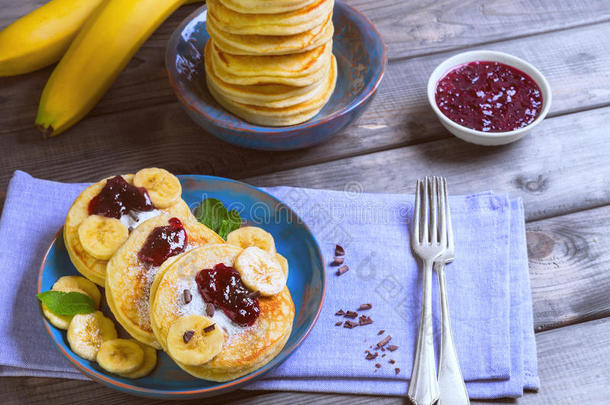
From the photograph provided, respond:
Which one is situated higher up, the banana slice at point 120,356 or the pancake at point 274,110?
the pancake at point 274,110

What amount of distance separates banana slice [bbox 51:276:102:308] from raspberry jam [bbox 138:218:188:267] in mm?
172

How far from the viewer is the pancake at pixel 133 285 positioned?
140 centimetres

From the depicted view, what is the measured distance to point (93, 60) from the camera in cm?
205

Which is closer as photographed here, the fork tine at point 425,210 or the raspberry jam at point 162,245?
the raspberry jam at point 162,245

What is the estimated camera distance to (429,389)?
1403 millimetres

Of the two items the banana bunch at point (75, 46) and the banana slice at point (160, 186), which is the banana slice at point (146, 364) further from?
the banana bunch at point (75, 46)

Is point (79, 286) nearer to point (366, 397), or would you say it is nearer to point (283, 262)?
point (283, 262)

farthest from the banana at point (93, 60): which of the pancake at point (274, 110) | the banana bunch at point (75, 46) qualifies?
the pancake at point (274, 110)

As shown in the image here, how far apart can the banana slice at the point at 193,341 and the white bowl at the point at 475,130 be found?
101 cm

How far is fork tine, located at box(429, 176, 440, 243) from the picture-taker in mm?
1703

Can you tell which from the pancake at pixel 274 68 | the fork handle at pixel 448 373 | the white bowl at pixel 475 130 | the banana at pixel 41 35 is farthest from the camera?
the banana at pixel 41 35

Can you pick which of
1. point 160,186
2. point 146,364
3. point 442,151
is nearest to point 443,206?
point 442,151

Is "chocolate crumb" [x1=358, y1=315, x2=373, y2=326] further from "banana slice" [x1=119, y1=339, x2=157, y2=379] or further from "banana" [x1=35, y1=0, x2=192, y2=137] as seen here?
"banana" [x1=35, y1=0, x2=192, y2=137]

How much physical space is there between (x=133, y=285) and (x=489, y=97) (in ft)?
4.07
